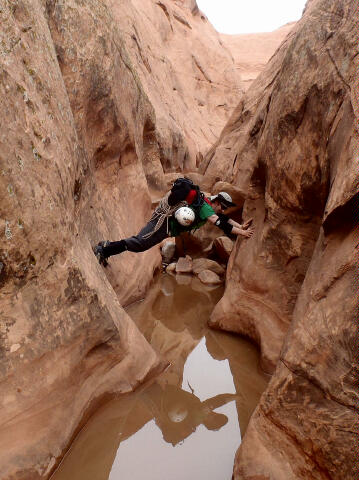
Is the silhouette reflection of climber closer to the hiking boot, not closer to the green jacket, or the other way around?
the hiking boot

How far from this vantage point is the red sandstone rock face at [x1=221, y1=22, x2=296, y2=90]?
23984 millimetres

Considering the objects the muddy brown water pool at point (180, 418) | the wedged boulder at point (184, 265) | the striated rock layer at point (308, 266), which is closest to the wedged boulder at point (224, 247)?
the wedged boulder at point (184, 265)

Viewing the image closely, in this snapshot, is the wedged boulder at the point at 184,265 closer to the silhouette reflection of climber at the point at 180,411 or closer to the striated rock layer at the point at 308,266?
the striated rock layer at the point at 308,266

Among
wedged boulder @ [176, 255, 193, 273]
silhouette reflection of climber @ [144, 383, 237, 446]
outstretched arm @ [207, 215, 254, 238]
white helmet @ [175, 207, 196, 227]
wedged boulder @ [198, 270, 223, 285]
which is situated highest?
white helmet @ [175, 207, 196, 227]

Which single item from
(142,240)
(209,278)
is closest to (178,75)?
(209,278)

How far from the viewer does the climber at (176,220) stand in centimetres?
390

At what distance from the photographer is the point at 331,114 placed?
2742 mm

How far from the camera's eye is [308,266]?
3.09 metres

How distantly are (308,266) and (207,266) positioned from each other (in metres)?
2.63

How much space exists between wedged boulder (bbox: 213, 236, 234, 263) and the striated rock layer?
97cm

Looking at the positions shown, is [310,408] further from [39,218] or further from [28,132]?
[28,132]

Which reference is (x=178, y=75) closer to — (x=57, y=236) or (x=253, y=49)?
(x=57, y=236)

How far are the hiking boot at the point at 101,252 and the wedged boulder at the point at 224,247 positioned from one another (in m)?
2.15

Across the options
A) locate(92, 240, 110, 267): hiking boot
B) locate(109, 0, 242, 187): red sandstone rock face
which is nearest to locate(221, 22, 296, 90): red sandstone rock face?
locate(109, 0, 242, 187): red sandstone rock face
